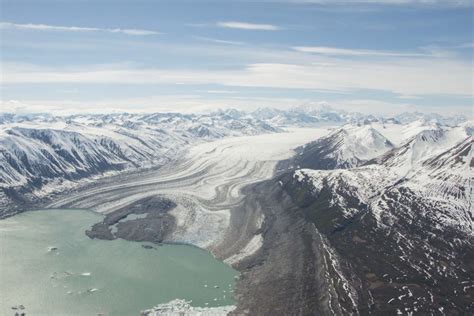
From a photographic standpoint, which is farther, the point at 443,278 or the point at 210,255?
the point at 210,255

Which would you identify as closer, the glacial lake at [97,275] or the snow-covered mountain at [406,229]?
the snow-covered mountain at [406,229]

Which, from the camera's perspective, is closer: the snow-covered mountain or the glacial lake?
the snow-covered mountain

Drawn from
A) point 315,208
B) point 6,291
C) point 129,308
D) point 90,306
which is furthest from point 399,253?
point 6,291

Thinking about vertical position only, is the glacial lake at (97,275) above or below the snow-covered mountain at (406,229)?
below

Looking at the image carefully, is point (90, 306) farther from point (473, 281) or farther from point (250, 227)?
point (473, 281)

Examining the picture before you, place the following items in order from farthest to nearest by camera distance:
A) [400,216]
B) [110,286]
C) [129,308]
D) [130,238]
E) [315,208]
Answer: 1. [315,208]
2. [130,238]
3. [400,216]
4. [110,286]
5. [129,308]

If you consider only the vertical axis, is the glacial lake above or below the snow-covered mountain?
below

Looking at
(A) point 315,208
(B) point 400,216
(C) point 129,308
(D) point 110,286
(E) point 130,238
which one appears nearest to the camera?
(C) point 129,308

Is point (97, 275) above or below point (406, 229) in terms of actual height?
below
